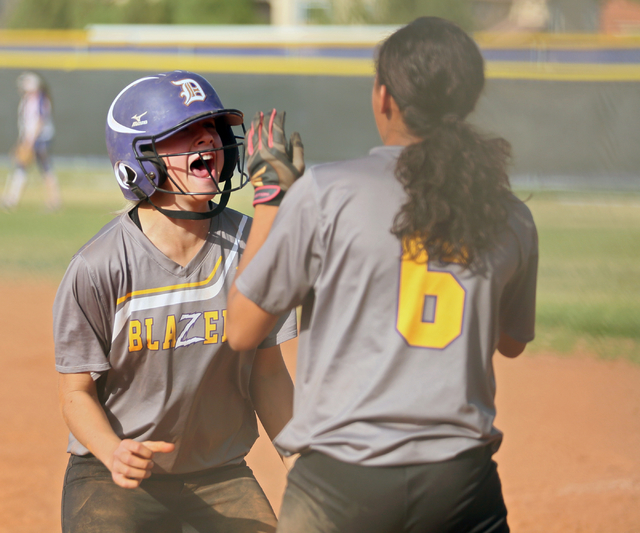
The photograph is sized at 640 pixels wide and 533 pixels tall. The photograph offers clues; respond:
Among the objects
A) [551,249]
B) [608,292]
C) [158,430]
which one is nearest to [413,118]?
[158,430]

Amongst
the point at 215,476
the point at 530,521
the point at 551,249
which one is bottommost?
the point at 551,249

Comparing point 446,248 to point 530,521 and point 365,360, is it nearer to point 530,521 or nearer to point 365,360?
point 365,360

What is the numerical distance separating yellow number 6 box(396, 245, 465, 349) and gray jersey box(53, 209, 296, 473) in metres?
0.87

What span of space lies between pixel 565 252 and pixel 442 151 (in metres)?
9.41

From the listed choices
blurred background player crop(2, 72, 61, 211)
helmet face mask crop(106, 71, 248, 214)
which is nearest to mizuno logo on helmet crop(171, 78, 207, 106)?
helmet face mask crop(106, 71, 248, 214)

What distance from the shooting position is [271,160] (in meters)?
1.82

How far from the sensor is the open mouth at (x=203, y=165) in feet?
7.85

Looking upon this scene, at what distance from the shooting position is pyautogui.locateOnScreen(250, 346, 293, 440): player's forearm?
2.51 meters

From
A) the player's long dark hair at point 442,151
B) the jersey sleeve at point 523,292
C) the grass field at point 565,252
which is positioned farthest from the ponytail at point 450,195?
the grass field at point 565,252

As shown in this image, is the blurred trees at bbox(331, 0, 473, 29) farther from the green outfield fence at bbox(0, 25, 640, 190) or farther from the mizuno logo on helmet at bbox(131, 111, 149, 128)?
the mizuno logo on helmet at bbox(131, 111, 149, 128)

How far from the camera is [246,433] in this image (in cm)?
252

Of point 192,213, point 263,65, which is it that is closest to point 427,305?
point 192,213

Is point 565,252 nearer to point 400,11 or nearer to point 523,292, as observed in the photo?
point 523,292

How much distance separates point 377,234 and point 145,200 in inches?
44.2
